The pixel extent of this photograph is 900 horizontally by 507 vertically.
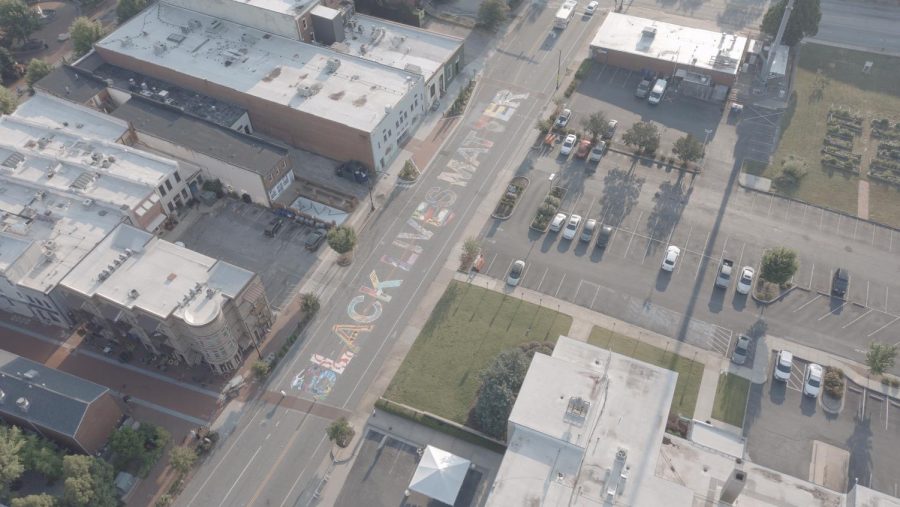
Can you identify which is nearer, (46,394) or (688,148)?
(46,394)

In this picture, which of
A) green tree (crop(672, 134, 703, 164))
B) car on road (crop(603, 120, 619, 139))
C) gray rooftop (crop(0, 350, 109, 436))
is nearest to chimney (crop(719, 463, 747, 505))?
green tree (crop(672, 134, 703, 164))

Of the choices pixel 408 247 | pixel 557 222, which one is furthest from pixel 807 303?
pixel 408 247

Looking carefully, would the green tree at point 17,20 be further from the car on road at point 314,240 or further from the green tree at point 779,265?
the green tree at point 779,265

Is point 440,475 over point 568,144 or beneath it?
beneath

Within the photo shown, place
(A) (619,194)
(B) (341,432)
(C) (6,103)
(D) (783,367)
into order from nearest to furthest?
(B) (341,432)
(D) (783,367)
(A) (619,194)
(C) (6,103)

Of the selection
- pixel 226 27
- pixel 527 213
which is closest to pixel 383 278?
pixel 527 213

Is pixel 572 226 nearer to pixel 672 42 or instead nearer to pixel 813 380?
pixel 813 380
